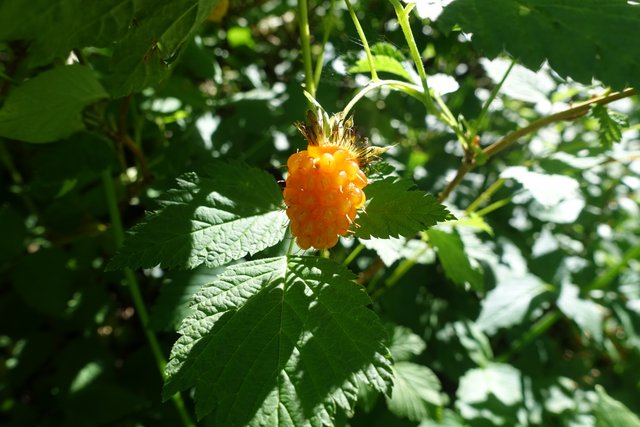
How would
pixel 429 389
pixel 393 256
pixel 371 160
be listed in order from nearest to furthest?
1. pixel 371 160
2. pixel 393 256
3. pixel 429 389

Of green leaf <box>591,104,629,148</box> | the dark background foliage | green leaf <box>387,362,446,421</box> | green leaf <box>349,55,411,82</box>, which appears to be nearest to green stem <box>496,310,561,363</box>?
the dark background foliage

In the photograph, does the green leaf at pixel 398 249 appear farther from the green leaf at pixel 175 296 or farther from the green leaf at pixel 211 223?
the green leaf at pixel 175 296

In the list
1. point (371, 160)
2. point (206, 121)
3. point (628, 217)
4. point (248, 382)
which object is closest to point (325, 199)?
point (371, 160)

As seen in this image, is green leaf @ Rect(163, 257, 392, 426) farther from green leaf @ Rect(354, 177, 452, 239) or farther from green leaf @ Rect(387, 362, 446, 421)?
green leaf @ Rect(387, 362, 446, 421)

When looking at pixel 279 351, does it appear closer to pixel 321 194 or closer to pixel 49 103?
pixel 321 194

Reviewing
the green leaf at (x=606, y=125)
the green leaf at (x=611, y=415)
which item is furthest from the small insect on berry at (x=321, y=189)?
the green leaf at (x=611, y=415)

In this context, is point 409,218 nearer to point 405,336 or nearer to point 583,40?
point 583,40
